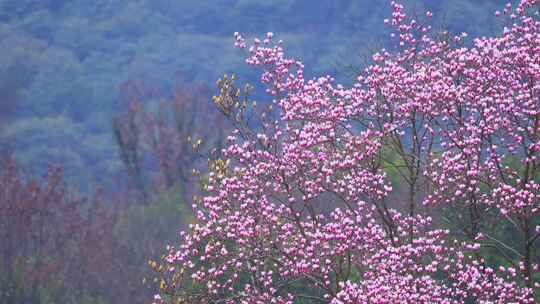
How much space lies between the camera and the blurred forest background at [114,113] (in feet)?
104

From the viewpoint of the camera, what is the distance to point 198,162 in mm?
55844

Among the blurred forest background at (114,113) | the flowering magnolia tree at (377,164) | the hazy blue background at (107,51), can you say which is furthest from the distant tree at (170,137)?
the flowering magnolia tree at (377,164)

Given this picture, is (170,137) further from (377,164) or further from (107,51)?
(107,51)

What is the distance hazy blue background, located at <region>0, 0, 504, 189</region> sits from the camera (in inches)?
3127

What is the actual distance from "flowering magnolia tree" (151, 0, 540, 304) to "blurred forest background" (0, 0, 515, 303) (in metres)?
16.2

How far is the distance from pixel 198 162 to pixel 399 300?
4559 cm

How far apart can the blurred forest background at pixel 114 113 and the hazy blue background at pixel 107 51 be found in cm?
15

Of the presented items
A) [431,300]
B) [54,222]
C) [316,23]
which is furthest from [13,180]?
[316,23]

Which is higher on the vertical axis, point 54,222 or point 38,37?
point 38,37

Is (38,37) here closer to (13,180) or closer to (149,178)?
→ (149,178)

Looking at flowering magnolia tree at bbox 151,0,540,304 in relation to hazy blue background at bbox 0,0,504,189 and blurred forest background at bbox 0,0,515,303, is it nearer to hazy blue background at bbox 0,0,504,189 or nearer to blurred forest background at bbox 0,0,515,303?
blurred forest background at bbox 0,0,515,303

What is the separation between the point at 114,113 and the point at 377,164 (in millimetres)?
68390

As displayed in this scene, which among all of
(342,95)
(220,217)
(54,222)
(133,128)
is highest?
(133,128)

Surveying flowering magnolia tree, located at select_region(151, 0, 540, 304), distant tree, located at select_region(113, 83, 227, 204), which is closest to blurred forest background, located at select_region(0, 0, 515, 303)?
distant tree, located at select_region(113, 83, 227, 204)
